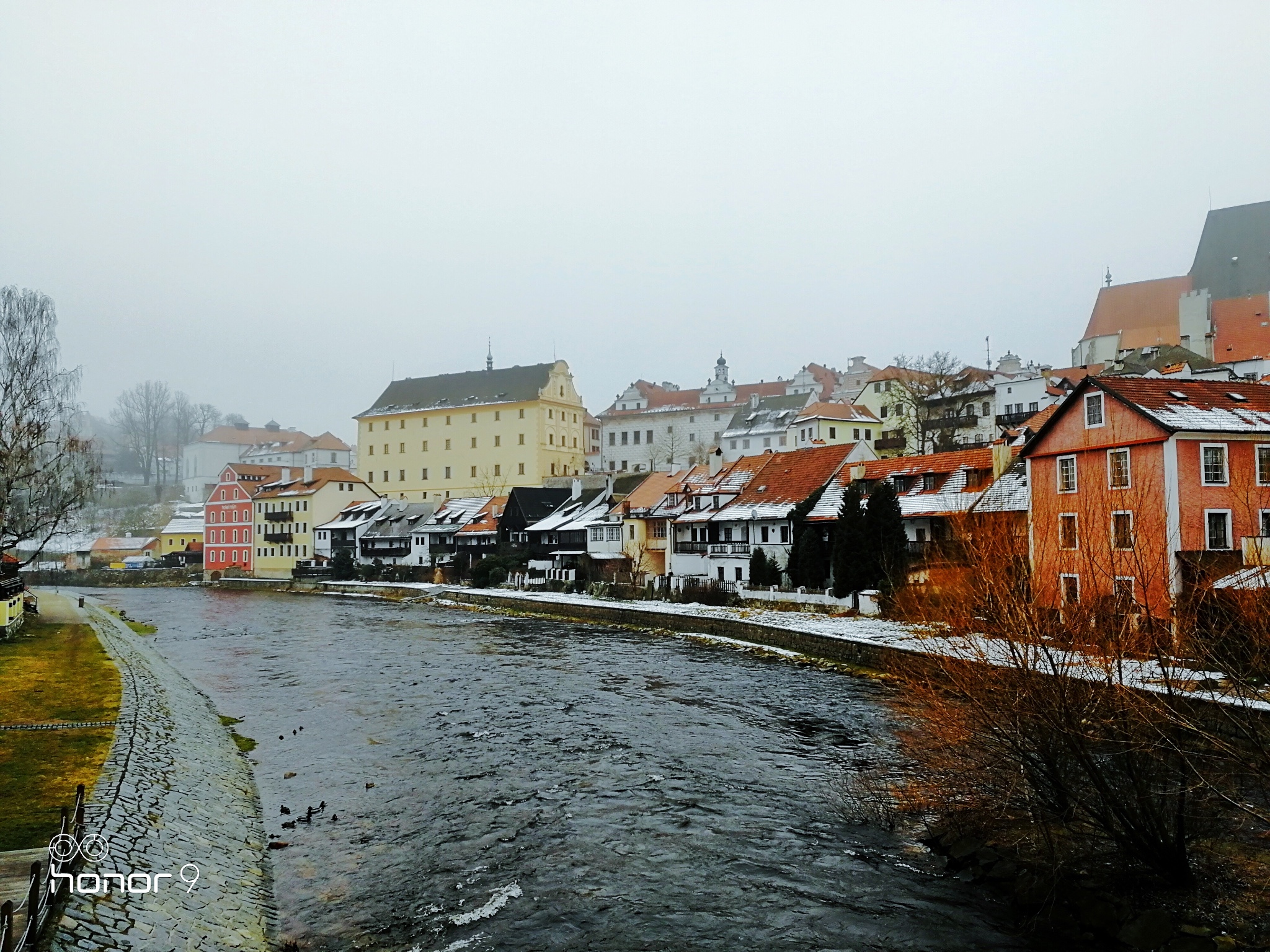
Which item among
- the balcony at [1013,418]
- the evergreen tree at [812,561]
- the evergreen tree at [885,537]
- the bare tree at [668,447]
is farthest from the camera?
the bare tree at [668,447]

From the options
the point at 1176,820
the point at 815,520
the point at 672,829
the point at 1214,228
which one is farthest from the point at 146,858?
the point at 1214,228

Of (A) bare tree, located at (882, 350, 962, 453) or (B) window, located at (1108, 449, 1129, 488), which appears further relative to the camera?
(A) bare tree, located at (882, 350, 962, 453)

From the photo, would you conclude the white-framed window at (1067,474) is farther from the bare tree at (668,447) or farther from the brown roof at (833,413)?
the bare tree at (668,447)

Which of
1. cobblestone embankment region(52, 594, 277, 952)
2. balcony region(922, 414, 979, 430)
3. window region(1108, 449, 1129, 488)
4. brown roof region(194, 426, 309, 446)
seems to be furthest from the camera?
brown roof region(194, 426, 309, 446)

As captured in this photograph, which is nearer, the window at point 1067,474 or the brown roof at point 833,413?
the window at point 1067,474

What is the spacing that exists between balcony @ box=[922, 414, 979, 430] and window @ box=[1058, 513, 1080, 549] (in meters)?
35.9

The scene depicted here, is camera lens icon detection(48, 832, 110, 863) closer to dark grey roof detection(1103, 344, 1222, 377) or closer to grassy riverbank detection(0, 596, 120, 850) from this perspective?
grassy riverbank detection(0, 596, 120, 850)

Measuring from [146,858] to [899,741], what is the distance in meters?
13.1

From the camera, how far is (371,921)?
10781 millimetres

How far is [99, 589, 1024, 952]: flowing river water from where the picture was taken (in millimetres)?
10781

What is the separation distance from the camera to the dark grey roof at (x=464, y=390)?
9638 centimetres

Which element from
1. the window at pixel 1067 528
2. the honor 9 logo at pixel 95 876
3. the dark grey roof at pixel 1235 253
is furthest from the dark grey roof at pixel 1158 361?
the honor 9 logo at pixel 95 876

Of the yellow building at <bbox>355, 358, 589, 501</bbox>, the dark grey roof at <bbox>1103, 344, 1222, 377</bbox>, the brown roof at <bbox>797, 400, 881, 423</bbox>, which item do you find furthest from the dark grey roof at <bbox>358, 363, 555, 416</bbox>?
the dark grey roof at <bbox>1103, 344, 1222, 377</bbox>

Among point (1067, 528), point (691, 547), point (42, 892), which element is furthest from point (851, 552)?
point (42, 892)
